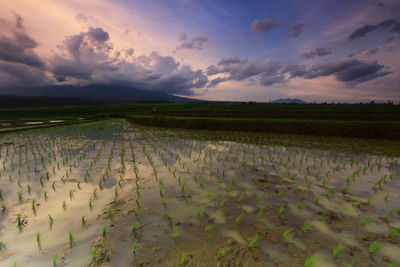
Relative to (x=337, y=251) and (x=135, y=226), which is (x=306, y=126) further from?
(x=135, y=226)

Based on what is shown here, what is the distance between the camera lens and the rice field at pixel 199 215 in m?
2.15

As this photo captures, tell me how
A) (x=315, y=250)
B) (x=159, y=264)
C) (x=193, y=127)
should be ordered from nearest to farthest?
(x=159, y=264), (x=315, y=250), (x=193, y=127)

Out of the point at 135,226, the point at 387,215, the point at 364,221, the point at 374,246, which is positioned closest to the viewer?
the point at 374,246

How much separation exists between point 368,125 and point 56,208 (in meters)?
17.2

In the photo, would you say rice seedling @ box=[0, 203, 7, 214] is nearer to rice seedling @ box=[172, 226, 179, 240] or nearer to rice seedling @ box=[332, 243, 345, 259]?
rice seedling @ box=[172, 226, 179, 240]

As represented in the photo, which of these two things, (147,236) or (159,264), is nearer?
(159,264)

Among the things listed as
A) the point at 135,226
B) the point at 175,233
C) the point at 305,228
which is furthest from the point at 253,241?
the point at 135,226

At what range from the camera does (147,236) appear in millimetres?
2494

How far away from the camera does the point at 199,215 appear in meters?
3.02

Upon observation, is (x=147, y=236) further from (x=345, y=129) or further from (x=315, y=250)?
(x=345, y=129)

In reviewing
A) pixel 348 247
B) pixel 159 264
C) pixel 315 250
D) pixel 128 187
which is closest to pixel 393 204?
pixel 348 247

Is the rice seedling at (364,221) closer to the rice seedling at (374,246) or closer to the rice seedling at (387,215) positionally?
the rice seedling at (387,215)

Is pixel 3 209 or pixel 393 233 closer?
pixel 393 233

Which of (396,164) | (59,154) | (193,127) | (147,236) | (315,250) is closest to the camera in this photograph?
(315,250)
